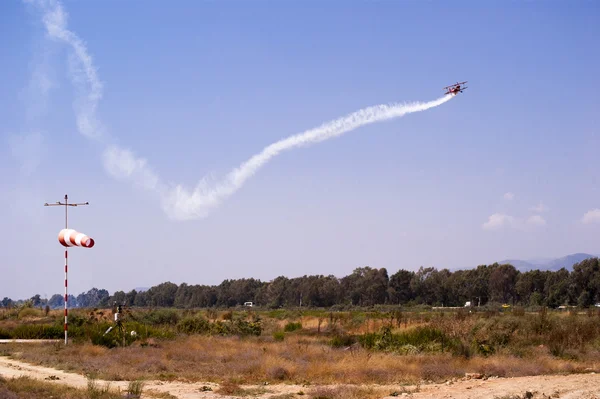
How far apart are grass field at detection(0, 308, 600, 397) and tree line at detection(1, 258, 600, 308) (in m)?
57.5

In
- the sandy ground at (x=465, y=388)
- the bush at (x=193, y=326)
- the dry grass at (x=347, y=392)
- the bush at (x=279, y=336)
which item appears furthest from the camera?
the bush at (x=193, y=326)

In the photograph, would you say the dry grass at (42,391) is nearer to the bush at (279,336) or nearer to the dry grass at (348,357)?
the dry grass at (348,357)

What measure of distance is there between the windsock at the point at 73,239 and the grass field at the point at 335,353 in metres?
4.70

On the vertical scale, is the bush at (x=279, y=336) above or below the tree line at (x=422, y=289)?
below

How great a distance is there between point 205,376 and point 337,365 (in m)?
4.68

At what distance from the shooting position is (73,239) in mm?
29594

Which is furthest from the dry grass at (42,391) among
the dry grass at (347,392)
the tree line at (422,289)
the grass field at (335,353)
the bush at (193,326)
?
the tree line at (422,289)

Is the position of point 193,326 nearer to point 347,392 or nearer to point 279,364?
point 279,364

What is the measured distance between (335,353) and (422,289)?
3671 inches

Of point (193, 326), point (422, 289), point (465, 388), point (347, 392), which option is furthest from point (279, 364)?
point (422, 289)

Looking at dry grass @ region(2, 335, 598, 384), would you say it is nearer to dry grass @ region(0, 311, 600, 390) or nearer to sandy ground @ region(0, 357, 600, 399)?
dry grass @ region(0, 311, 600, 390)

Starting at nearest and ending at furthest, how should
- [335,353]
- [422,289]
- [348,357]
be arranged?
[348,357] → [335,353] → [422,289]

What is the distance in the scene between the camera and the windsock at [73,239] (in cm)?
2878

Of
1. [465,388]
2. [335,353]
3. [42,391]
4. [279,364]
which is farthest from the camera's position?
[335,353]
